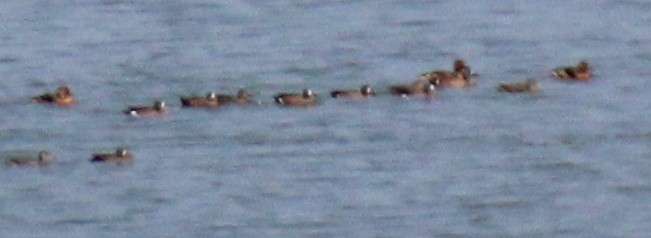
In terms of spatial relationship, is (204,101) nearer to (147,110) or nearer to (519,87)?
(147,110)

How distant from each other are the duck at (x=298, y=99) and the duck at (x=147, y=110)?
94 centimetres

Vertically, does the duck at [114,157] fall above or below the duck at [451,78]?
below

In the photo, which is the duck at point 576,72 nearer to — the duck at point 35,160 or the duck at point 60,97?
the duck at point 60,97

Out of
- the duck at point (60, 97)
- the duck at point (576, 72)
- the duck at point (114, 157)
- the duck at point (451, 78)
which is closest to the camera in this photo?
the duck at point (114, 157)

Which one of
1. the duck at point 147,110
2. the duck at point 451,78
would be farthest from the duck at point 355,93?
the duck at point 147,110

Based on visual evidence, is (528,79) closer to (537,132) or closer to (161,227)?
(537,132)

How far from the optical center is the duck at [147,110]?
2298 centimetres

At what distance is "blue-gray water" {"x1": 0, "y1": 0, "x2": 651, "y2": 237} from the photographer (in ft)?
65.5

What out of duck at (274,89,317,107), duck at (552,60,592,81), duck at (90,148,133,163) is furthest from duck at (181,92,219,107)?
duck at (552,60,592,81)

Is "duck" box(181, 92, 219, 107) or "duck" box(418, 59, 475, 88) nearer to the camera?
"duck" box(181, 92, 219, 107)

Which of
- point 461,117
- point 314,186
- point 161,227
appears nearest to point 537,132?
point 461,117

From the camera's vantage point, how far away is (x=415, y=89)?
2348 cm

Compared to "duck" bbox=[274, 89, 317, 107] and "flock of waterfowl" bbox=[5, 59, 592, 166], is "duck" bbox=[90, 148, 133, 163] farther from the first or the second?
"duck" bbox=[274, 89, 317, 107]

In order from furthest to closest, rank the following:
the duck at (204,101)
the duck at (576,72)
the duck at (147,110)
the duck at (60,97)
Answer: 1. the duck at (576,72)
2. the duck at (60,97)
3. the duck at (204,101)
4. the duck at (147,110)
